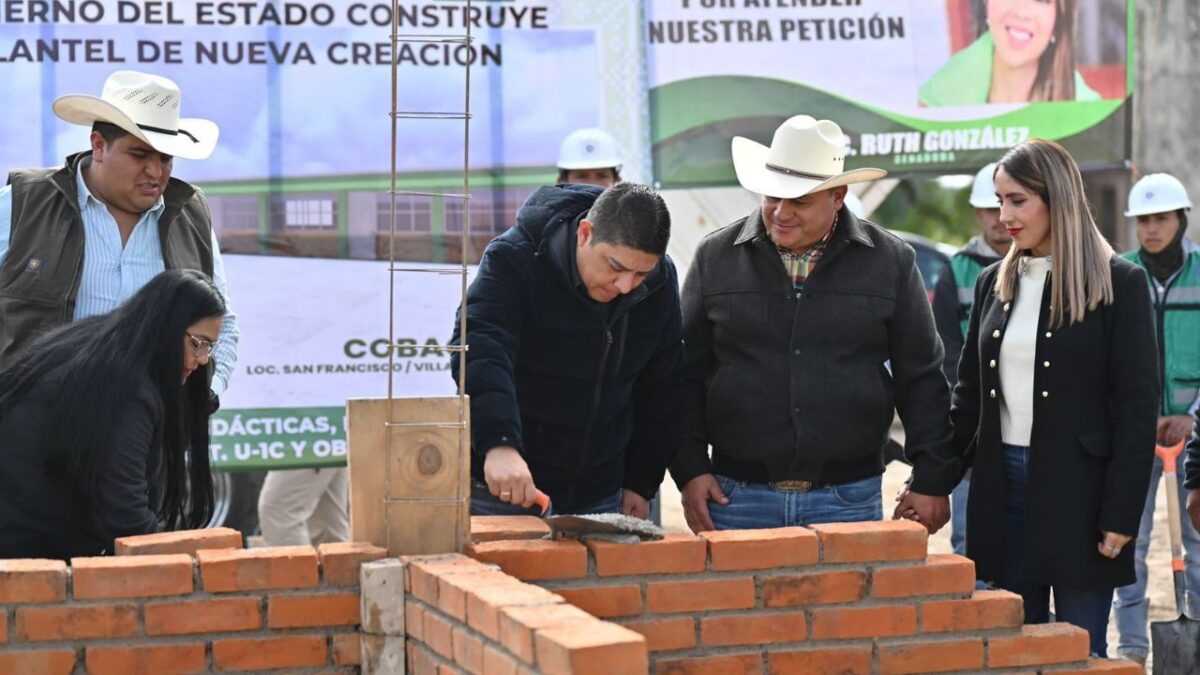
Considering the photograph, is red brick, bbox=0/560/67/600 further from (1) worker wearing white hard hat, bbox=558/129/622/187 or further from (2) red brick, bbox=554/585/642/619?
(1) worker wearing white hard hat, bbox=558/129/622/187

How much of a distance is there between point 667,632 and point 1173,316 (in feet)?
13.0

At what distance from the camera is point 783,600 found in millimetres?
3949

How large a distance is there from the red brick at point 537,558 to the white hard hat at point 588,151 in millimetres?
3357

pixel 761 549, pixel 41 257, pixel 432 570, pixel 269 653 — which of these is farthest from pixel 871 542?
pixel 41 257

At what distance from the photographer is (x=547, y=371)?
14.8 ft

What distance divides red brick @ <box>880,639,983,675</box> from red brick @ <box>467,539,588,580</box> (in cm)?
81

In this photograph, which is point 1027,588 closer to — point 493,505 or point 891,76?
point 493,505

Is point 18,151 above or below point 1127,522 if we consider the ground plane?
above

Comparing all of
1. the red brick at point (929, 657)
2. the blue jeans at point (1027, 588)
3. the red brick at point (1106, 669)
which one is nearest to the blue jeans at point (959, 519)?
the blue jeans at point (1027, 588)

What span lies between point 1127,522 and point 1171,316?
2.69 metres

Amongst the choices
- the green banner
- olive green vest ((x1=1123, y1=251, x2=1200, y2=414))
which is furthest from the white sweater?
the green banner

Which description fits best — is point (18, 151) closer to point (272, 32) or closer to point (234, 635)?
point (272, 32)

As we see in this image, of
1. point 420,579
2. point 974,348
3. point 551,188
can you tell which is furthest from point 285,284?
point 420,579

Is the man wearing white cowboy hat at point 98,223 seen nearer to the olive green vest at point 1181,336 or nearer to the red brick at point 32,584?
the red brick at point 32,584
